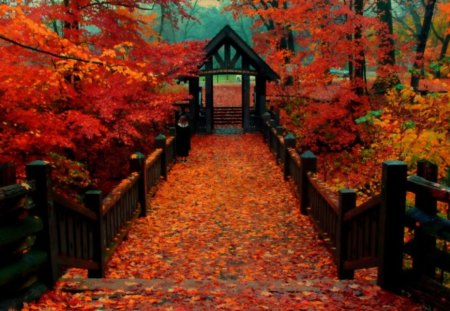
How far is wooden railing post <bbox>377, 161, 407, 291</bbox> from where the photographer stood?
195 inches

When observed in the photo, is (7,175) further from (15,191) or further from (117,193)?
(117,193)

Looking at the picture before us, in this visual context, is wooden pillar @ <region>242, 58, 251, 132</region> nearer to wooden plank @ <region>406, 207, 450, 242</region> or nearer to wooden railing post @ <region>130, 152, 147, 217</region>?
wooden railing post @ <region>130, 152, 147, 217</region>

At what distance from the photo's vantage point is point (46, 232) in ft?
16.6

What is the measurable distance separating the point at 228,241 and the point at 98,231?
10.4ft

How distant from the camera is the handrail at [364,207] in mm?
5366

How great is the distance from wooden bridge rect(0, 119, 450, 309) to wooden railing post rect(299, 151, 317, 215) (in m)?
0.03

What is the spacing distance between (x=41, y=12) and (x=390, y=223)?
9.71 metres

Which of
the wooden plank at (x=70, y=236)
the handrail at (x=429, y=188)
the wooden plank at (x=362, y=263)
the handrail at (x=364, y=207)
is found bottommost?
the wooden plank at (x=362, y=263)

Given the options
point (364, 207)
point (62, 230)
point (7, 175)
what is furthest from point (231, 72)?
point (7, 175)

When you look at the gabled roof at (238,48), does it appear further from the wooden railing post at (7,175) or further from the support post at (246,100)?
the wooden railing post at (7,175)

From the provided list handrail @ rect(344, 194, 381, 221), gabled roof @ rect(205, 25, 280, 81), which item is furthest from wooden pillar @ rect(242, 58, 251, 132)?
handrail @ rect(344, 194, 381, 221)

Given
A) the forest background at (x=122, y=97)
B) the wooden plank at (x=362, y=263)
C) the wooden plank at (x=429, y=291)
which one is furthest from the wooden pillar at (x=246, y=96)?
the wooden plank at (x=429, y=291)

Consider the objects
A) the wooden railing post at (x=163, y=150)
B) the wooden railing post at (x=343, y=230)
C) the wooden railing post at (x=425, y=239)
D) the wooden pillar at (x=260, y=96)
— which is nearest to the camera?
the wooden railing post at (x=425, y=239)

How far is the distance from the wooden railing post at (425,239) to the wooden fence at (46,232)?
13.0 ft
